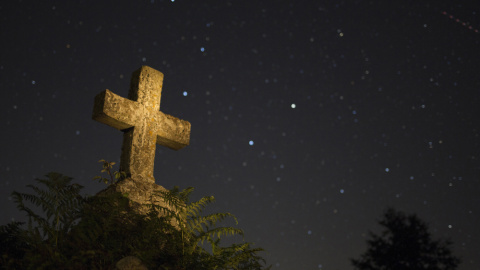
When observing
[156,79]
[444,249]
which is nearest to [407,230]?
[444,249]

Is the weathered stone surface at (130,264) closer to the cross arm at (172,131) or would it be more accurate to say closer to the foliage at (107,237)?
the foliage at (107,237)

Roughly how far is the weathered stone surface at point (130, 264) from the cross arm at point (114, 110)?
270cm

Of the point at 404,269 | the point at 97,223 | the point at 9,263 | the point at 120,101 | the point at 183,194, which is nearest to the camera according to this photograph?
the point at 9,263

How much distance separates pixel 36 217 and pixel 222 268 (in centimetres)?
229

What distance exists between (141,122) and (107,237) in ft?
7.79

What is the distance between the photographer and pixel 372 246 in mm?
22188

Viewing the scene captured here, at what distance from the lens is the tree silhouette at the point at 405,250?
2073 cm

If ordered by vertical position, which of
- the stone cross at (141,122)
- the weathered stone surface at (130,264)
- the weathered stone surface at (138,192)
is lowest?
the weathered stone surface at (130,264)

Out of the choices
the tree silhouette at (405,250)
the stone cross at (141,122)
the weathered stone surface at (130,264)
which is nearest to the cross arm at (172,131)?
the stone cross at (141,122)

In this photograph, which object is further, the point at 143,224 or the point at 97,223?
the point at 143,224

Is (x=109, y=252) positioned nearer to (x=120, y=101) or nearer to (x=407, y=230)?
(x=120, y=101)

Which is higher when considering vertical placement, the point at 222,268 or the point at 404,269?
the point at 404,269

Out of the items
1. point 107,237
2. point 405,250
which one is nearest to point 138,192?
point 107,237

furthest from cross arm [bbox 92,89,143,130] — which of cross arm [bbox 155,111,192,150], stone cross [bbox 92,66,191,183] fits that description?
→ cross arm [bbox 155,111,192,150]
